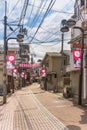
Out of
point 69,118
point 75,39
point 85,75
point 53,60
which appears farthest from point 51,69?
point 69,118

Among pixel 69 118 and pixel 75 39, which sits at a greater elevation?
pixel 75 39

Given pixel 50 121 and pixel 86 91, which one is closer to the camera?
pixel 50 121

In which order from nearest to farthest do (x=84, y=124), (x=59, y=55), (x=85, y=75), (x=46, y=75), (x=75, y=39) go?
(x=84, y=124)
(x=85, y=75)
(x=75, y=39)
(x=59, y=55)
(x=46, y=75)

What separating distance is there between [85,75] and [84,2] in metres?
6.45

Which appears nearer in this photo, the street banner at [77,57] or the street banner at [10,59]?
the street banner at [77,57]

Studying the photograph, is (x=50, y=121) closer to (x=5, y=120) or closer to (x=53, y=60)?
(x=5, y=120)

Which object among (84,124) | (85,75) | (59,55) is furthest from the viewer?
(59,55)

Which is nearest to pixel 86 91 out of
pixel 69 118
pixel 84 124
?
pixel 69 118

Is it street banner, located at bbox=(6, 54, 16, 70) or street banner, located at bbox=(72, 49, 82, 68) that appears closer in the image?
street banner, located at bbox=(72, 49, 82, 68)

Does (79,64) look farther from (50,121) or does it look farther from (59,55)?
(59,55)

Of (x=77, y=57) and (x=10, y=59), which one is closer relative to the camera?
(x=77, y=57)

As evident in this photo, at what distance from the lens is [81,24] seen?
91.7 ft

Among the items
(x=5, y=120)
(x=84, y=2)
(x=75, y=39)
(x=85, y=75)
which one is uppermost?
(x=84, y=2)

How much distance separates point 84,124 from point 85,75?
1288cm
